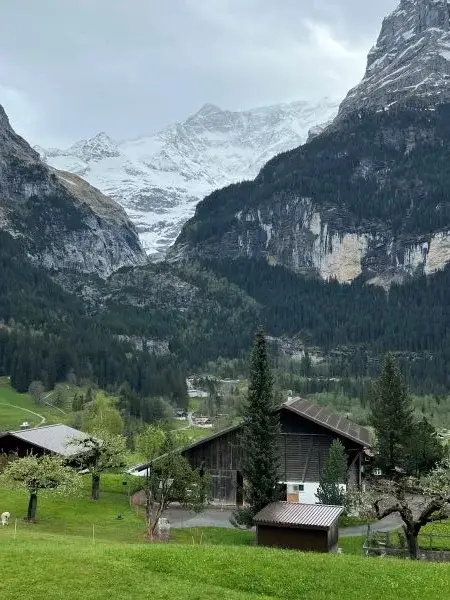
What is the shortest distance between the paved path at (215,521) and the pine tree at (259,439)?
19.5ft

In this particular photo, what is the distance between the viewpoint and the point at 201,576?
26953 millimetres

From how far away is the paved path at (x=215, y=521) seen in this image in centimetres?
5366

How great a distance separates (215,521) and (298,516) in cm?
1905

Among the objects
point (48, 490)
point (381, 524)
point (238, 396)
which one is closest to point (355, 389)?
point (238, 396)

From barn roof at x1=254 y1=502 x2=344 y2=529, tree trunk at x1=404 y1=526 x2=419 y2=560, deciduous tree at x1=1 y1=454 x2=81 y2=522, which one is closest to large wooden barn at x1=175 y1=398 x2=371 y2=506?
deciduous tree at x1=1 y1=454 x2=81 y2=522

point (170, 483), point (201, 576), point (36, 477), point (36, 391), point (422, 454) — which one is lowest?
point (201, 576)

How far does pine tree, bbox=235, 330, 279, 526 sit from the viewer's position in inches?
1989

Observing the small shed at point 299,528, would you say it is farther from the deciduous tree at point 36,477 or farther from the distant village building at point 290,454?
the distant village building at point 290,454

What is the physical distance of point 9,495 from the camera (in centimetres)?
5991

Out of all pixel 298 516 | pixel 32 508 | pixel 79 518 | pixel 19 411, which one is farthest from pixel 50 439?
pixel 19 411

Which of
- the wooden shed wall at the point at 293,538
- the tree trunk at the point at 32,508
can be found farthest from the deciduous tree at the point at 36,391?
the wooden shed wall at the point at 293,538

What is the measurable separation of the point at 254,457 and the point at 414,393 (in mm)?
154314

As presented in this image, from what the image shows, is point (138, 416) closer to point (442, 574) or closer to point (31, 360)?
point (31, 360)

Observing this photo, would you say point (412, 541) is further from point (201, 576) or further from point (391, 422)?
point (391, 422)
